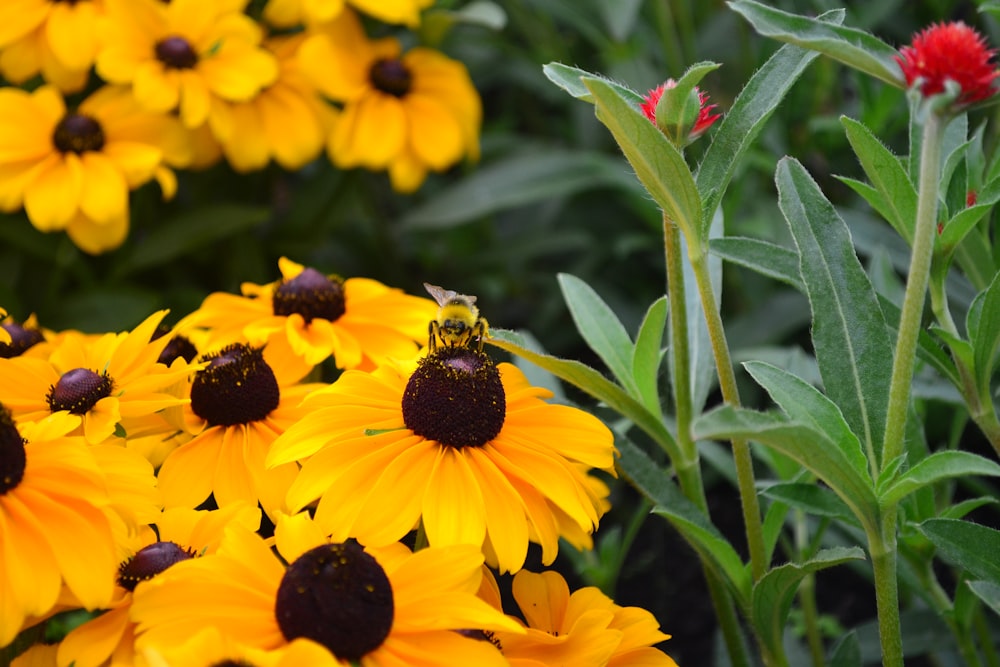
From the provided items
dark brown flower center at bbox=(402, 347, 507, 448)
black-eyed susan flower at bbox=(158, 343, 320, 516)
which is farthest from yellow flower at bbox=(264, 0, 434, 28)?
dark brown flower center at bbox=(402, 347, 507, 448)

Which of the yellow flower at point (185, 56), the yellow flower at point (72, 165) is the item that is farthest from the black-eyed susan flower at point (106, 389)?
the yellow flower at point (185, 56)

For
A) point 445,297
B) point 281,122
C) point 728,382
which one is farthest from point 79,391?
point 281,122

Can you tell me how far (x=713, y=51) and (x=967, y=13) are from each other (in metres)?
0.49

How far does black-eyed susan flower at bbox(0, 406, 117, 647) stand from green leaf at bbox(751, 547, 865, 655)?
1.59 ft

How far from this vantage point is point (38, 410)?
0.89 m

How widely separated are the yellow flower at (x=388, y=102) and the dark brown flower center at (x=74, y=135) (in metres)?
0.37

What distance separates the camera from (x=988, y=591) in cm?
87

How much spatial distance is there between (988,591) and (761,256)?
32cm

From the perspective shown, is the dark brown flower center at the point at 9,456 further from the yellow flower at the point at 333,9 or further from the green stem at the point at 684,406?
the yellow flower at the point at 333,9

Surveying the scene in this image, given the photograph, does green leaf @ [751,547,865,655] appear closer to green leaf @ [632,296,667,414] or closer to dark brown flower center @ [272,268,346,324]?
green leaf @ [632,296,667,414]

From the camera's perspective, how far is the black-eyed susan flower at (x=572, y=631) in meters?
0.77

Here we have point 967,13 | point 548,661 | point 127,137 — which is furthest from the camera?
point 967,13

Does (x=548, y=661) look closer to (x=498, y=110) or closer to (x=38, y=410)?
(x=38, y=410)

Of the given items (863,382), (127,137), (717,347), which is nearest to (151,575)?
(717,347)
